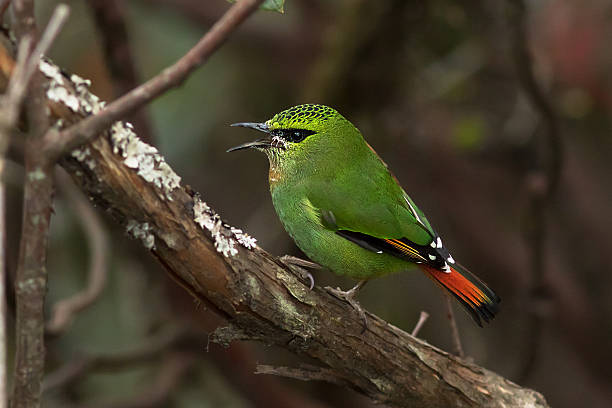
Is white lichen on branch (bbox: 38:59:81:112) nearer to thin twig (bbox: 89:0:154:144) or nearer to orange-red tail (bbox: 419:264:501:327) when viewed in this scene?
orange-red tail (bbox: 419:264:501:327)

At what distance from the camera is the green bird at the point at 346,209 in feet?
9.05

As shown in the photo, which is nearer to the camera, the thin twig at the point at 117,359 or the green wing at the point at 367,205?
the green wing at the point at 367,205

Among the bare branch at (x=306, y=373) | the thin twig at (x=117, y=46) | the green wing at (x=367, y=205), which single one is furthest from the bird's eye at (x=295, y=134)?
the bare branch at (x=306, y=373)

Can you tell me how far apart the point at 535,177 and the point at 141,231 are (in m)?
2.85

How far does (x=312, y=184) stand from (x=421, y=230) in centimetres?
46

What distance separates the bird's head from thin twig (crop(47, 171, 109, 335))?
123 cm

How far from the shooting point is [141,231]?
1.76m

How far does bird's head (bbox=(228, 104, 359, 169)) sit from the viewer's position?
116 inches

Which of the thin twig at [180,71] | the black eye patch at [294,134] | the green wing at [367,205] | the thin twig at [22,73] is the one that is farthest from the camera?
the black eye patch at [294,134]

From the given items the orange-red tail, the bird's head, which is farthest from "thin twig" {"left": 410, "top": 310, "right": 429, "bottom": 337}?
the bird's head

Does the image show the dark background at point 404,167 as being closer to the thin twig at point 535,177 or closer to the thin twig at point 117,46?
the thin twig at point 535,177

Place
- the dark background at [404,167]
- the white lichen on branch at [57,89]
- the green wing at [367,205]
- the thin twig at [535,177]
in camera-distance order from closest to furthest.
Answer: the white lichen on branch at [57,89], the green wing at [367,205], the thin twig at [535,177], the dark background at [404,167]

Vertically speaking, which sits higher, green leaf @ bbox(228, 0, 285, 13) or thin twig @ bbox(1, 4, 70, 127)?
green leaf @ bbox(228, 0, 285, 13)

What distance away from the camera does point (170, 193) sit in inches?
71.3
